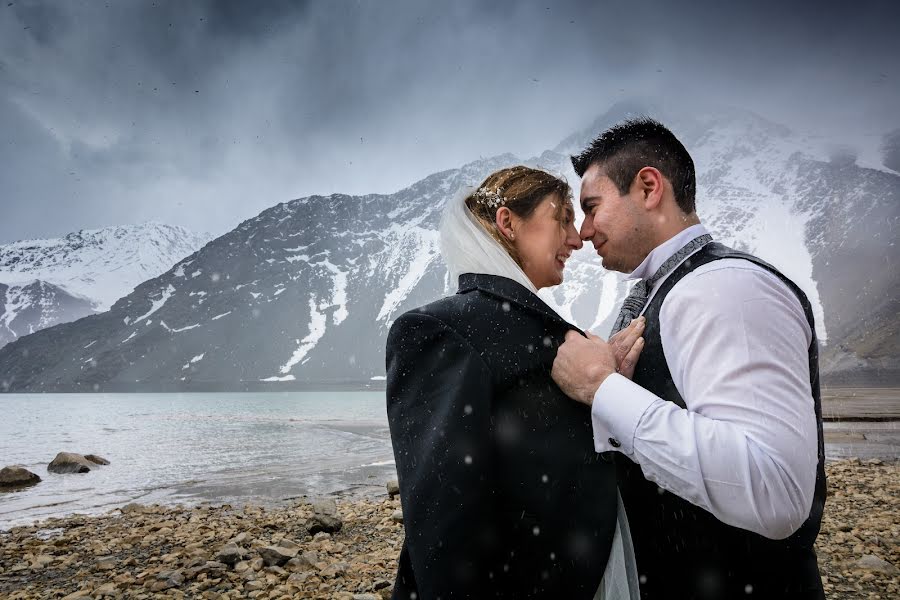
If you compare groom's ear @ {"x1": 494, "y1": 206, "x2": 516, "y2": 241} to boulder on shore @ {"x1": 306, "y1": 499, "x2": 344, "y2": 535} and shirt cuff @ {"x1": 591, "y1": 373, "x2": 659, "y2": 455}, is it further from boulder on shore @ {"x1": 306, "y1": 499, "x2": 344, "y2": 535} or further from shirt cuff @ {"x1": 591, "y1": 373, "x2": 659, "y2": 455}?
boulder on shore @ {"x1": 306, "y1": 499, "x2": 344, "y2": 535}

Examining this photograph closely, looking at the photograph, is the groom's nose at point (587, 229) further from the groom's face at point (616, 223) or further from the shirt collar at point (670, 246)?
the shirt collar at point (670, 246)

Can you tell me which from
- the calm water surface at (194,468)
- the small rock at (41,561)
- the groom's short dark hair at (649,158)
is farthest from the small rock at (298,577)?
the calm water surface at (194,468)

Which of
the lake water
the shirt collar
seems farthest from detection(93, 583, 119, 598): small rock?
the lake water

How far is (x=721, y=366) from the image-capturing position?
1589mm

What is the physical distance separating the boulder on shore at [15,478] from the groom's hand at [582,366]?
23.8 m

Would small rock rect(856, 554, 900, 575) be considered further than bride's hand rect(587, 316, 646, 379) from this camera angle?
Yes

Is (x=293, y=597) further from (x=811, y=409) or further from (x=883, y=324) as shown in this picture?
(x=883, y=324)

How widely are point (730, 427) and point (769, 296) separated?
1.47ft

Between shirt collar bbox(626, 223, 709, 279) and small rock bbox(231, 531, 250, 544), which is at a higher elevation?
shirt collar bbox(626, 223, 709, 279)

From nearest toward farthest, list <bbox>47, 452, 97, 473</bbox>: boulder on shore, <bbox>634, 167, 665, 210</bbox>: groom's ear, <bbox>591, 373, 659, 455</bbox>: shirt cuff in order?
<bbox>591, 373, 659, 455</bbox>: shirt cuff < <bbox>634, 167, 665, 210</bbox>: groom's ear < <bbox>47, 452, 97, 473</bbox>: boulder on shore

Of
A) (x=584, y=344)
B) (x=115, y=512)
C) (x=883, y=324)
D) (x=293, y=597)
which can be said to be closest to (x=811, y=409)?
(x=584, y=344)

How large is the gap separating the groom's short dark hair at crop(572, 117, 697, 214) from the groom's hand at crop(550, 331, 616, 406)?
2.87 feet

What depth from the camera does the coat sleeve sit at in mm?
1659

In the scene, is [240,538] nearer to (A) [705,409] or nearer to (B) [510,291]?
(B) [510,291]
